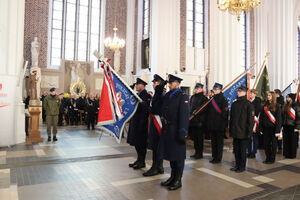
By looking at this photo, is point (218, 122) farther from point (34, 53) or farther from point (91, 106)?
point (34, 53)

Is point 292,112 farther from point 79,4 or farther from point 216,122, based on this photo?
point 79,4

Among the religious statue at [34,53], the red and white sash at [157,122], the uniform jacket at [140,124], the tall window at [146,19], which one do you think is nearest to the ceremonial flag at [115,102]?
the uniform jacket at [140,124]

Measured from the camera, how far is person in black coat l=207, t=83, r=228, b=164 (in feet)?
17.4

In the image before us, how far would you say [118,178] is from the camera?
4156 millimetres

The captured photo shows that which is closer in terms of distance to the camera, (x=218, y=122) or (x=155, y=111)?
(x=155, y=111)

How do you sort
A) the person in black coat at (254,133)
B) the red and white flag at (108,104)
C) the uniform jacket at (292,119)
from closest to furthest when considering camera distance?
the red and white flag at (108,104) < the uniform jacket at (292,119) < the person in black coat at (254,133)

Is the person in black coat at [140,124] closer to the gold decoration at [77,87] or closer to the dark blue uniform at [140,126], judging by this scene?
Result: the dark blue uniform at [140,126]

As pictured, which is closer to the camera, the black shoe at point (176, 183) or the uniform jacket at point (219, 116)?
the black shoe at point (176, 183)

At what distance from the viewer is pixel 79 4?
16250mm

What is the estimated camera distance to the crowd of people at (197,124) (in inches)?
144

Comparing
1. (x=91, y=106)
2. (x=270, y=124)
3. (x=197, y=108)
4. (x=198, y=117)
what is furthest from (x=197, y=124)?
(x=91, y=106)

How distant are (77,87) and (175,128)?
12715 millimetres

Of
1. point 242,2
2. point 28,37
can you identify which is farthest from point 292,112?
point 28,37

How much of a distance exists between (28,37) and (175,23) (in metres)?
8.64
